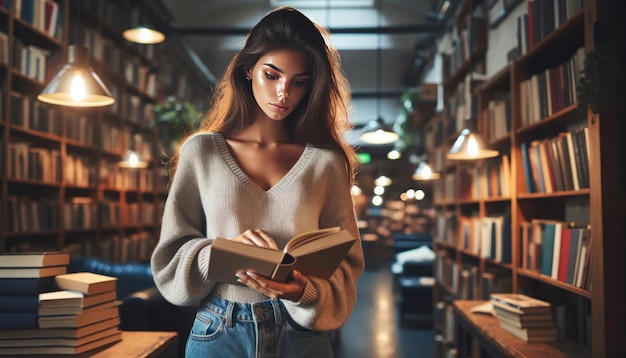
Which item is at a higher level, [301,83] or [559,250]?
[301,83]

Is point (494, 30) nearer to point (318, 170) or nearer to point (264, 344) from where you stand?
point (318, 170)

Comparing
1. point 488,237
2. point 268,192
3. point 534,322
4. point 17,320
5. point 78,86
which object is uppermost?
point 78,86

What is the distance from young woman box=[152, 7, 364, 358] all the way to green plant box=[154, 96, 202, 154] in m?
4.80

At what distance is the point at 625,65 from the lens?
2170mm

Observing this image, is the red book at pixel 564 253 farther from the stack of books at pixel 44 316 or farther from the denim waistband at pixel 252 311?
the stack of books at pixel 44 316

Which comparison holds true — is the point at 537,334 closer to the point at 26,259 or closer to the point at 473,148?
the point at 473,148

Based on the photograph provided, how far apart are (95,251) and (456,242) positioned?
11.7 feet

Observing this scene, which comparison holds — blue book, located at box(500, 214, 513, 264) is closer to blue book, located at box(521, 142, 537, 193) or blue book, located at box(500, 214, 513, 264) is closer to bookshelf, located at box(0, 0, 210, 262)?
blue book, located at box(521, 142, 537, 193)

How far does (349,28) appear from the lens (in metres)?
8.48

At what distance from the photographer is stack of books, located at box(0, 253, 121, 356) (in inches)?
70.2

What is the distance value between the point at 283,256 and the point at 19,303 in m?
1.07

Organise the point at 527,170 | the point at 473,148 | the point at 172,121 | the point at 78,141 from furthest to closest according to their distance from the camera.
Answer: the point at 172,121 < the point at 78,141 < the point at 473,148 < the point at 527,170

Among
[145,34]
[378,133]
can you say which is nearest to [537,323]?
[145,34]

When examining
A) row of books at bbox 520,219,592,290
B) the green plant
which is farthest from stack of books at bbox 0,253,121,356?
the green plant
